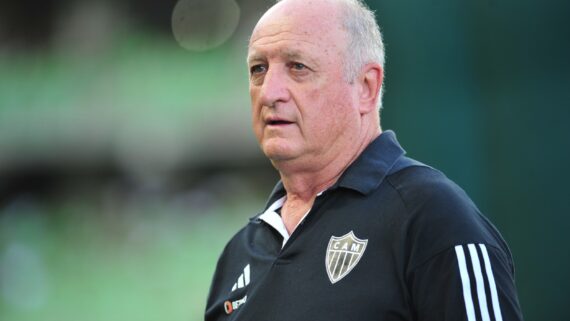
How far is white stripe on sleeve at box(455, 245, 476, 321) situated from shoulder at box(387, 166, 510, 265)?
1.3 inches

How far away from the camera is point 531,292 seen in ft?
13.6

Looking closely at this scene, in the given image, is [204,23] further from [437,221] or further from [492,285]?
[492,285]

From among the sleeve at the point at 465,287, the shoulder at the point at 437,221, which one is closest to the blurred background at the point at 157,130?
the shoulder at the point at 437,221

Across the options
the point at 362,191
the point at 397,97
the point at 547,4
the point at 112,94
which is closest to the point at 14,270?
the point at 112,94

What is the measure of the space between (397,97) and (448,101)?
30cm

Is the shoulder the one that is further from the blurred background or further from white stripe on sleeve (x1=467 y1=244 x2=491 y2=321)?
the blurred background

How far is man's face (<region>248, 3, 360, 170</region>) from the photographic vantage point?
2.27 m

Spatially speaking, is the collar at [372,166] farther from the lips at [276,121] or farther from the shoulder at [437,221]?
the lips at [276,121]

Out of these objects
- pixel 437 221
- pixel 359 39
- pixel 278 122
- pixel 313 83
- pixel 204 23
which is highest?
pixel 204 23

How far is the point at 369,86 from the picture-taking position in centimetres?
238

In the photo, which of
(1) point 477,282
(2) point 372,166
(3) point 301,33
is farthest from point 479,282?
(3) point 301,33

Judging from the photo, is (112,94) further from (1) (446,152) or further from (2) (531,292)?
(2) (531,292)

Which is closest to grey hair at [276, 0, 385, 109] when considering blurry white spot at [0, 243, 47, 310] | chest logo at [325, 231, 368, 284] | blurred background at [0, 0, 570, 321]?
chest logo at [325, 231, 368, 284]

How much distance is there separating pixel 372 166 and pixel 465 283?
535mm
